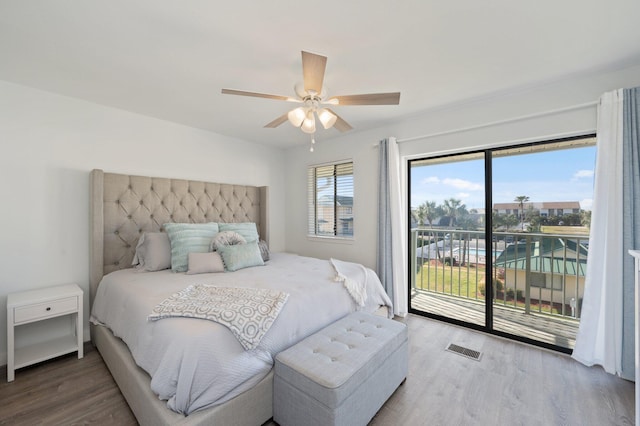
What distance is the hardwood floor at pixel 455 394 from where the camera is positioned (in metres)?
1.65

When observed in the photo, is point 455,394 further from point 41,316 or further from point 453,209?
point 41,316

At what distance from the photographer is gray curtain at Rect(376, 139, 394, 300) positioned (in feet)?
10.7

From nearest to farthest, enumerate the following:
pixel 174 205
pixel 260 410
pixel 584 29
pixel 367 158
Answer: pixel 260 410 < pixel 584 29 < pixel 174 205 < pixel 367 158

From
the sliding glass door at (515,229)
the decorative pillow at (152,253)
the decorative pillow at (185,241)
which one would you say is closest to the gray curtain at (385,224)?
the sliding glass door at (515,229)

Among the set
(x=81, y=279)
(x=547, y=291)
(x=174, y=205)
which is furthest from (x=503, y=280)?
(x=81, y=279)

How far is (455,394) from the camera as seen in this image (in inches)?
73.5

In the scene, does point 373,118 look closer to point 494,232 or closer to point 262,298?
point 494,232

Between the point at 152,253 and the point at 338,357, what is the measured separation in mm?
2105

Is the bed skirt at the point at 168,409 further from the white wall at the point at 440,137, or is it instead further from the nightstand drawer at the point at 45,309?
the white wall at the point at 440,137

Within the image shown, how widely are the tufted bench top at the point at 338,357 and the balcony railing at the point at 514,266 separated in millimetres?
1756

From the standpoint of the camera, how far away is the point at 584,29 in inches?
64.2

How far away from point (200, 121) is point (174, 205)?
1054 mm

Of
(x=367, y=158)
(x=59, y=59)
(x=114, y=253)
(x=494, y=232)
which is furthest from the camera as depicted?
(x=367, y=158)

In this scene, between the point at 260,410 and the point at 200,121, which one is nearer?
the point at 260,410
